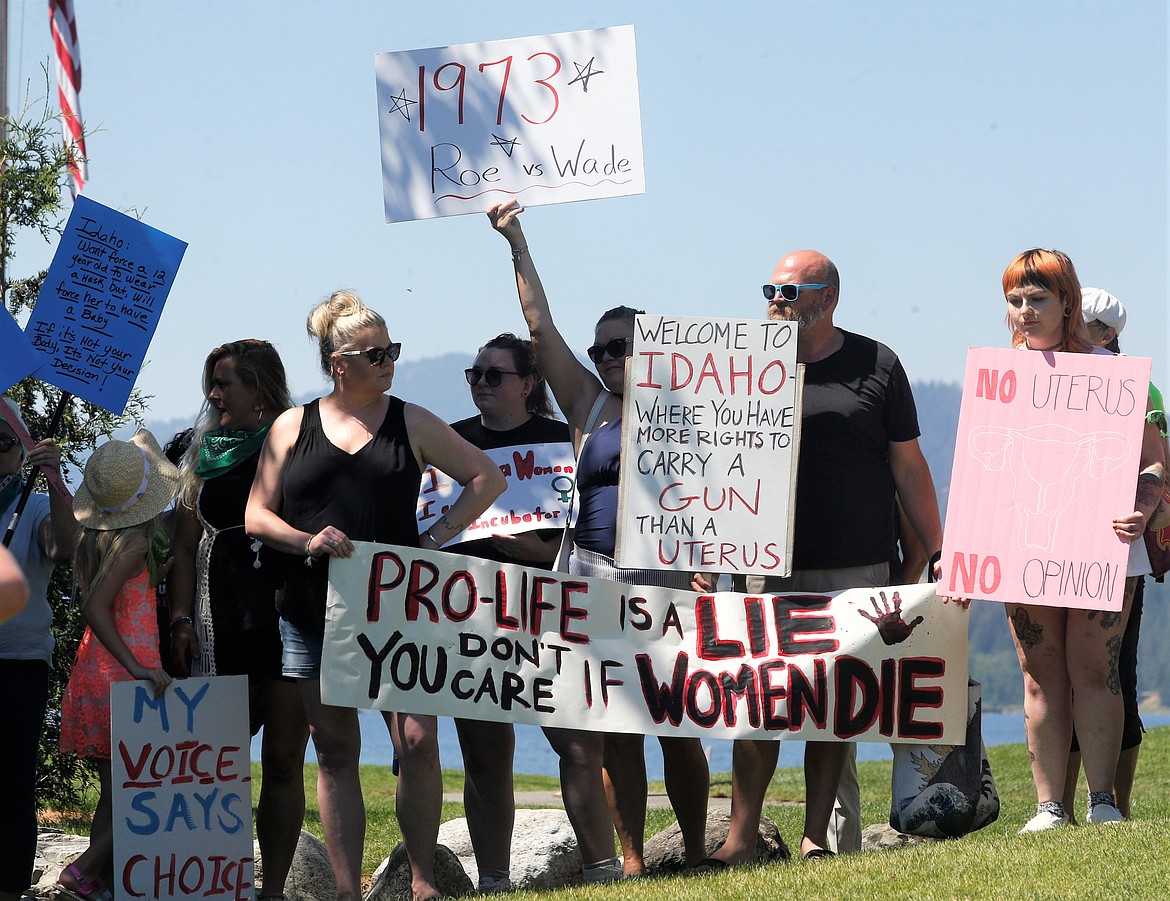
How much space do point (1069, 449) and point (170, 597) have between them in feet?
11.9

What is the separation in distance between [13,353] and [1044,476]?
3.99 meters

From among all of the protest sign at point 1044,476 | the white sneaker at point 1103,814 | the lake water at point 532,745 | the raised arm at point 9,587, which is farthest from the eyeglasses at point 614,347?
the lake water at point 532,745

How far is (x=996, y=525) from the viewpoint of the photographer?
18.1ft

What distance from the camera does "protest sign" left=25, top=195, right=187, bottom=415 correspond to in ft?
21.0

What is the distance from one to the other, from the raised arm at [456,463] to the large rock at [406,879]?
1700mm

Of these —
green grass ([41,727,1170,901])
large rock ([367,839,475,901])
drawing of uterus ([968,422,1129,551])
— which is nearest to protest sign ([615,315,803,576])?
drawing of uterus ([968,422,1129,551])

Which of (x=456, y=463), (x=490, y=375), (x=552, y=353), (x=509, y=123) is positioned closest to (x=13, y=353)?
(x=456, y=463)

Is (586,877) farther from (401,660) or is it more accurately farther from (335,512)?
(335,512)

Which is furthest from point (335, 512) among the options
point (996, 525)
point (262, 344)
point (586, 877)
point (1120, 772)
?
point (1120, 772)

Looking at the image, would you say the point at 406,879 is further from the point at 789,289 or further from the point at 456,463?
the point at 789,289

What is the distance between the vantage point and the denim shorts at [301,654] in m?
5.50

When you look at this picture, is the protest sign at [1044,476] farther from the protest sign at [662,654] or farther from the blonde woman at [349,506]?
the blonde woman at [349,506]

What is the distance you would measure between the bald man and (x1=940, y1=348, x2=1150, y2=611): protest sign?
0.76 ft

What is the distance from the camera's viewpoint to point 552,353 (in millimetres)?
5906
